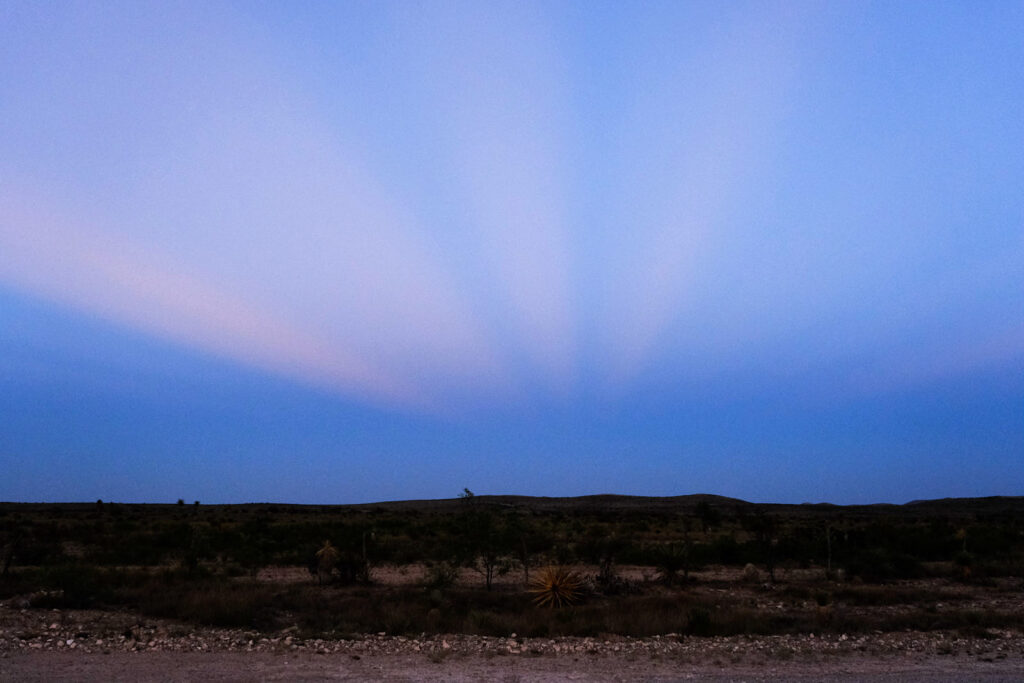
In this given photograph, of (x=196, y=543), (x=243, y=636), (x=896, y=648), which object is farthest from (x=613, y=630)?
(x=196, y=543)

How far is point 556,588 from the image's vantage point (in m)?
17.4

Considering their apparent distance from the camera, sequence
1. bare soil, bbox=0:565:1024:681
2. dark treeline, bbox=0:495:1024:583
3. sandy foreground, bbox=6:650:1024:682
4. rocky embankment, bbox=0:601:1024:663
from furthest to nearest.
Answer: dark treeline, bbox=0:495:1024:583 → rocky embankment, bbox=0:601:1024:663 → bare soil, bbox=0:565:1024:681 → sandy foreground, bbox=6:650:1024:682

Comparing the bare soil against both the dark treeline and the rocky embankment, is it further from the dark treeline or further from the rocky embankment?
the dark treeline

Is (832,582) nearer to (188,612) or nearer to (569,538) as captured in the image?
(569,538)

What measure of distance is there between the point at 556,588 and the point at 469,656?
213 inches

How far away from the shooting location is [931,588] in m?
21.7

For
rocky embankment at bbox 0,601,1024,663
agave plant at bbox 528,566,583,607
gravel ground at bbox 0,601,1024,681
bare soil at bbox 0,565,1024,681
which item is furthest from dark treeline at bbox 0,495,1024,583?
gravel ground at bbox 0,601,1024,681

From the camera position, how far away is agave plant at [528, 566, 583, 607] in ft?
56.5

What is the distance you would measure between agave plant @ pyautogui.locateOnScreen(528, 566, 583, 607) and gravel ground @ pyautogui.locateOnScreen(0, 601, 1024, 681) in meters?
3.43

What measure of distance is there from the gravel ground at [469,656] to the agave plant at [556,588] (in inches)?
135

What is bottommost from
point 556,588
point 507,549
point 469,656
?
point 469,656

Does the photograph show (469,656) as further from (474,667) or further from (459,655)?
(474,667)

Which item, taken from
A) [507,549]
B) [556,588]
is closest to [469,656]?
[556,588]

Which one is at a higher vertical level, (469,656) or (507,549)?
(507,549)
